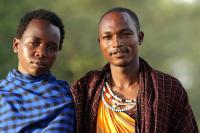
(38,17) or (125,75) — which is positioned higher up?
(38,17)

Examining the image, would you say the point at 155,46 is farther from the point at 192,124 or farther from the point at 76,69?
the point at 192,124

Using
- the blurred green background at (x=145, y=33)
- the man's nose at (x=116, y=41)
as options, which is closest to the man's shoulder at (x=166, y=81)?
the man's nose at (x=116, y=41)

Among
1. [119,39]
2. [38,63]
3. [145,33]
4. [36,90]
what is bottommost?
[36,90]

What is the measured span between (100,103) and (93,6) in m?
5.42

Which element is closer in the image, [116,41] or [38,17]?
[116,41]

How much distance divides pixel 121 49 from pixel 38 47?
0.42m

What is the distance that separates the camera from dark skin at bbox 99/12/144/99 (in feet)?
6.89

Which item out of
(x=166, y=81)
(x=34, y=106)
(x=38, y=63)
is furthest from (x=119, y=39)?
(x=34, y=106)

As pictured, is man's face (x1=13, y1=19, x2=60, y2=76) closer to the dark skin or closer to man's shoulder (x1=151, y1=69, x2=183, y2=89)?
the dark skin

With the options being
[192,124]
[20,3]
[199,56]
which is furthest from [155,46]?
[192,124]

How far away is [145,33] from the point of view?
308 inches

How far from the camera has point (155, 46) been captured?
7.58m

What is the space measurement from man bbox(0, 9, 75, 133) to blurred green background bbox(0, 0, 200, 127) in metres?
4.14

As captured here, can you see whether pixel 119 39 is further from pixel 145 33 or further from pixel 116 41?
pixel 145 33
